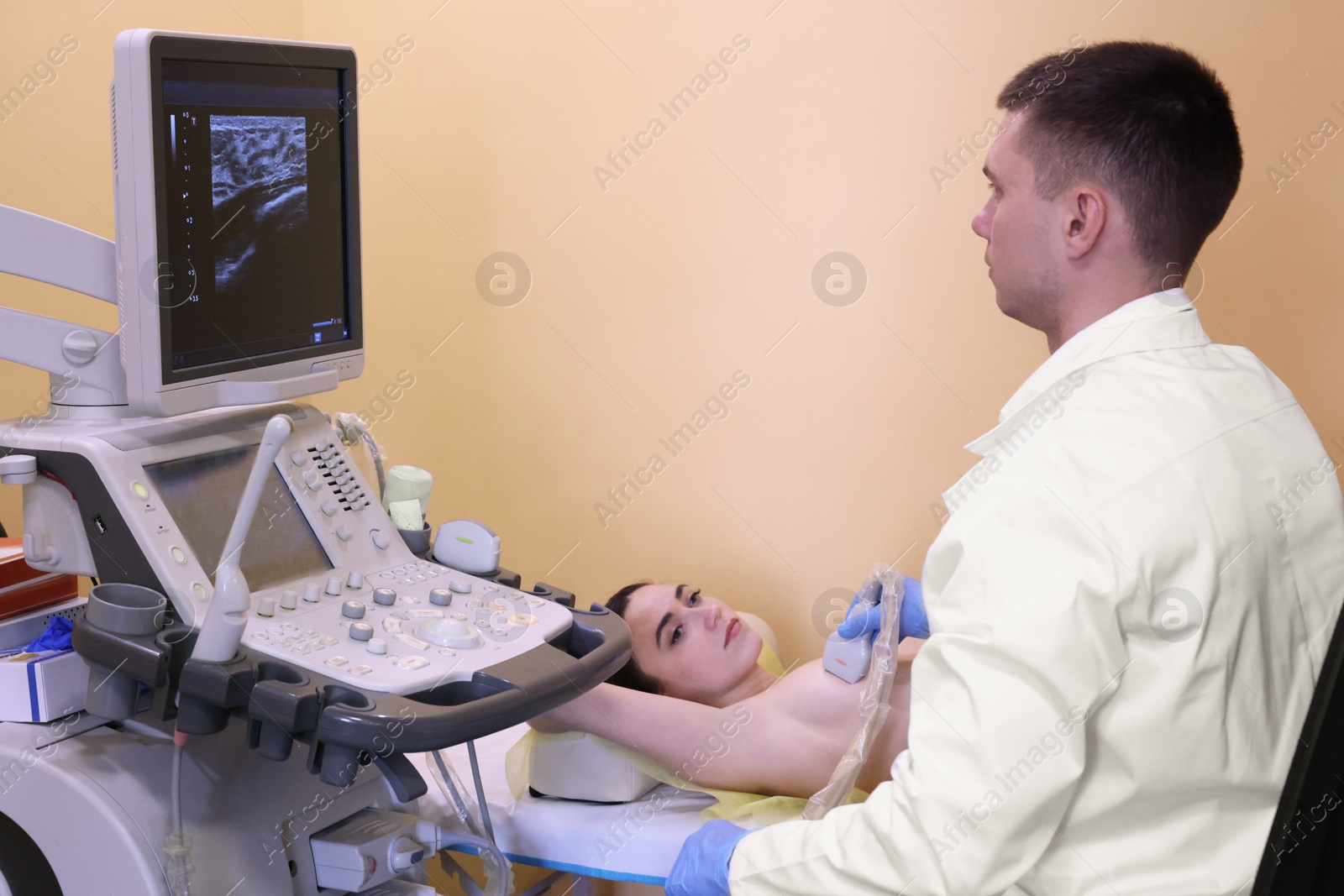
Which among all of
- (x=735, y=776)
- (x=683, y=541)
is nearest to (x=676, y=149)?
(x=683, y=541)

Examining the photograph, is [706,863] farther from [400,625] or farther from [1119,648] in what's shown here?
[1119,648]

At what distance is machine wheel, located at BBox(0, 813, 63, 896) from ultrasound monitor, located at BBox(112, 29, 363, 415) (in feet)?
1.85

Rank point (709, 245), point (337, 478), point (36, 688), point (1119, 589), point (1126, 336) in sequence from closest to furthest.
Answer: point (1119, 589) < point (1126, 336) < point (36, 688) < point (337, 478) < point (709, 245)

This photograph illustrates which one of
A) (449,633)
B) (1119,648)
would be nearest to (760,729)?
(449,633)

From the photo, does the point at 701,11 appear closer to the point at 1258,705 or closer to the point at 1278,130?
the point at 1278,130

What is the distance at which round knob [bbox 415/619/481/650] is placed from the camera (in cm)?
144

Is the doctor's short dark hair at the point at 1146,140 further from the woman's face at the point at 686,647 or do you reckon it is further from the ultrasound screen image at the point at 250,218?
the woman's face at the point at 686,647

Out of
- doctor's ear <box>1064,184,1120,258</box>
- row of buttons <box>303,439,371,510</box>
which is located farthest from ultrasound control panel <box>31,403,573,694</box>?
doctor's ear <box>1064,184,1120,258</box>

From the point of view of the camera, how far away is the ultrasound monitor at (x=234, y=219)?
133cm

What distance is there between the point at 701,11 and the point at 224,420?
4.30 feet

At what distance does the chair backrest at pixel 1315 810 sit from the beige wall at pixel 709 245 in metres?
1.36

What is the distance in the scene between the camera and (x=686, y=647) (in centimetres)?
210

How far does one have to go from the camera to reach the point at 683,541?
249cm

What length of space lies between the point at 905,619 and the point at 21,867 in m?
1.25
